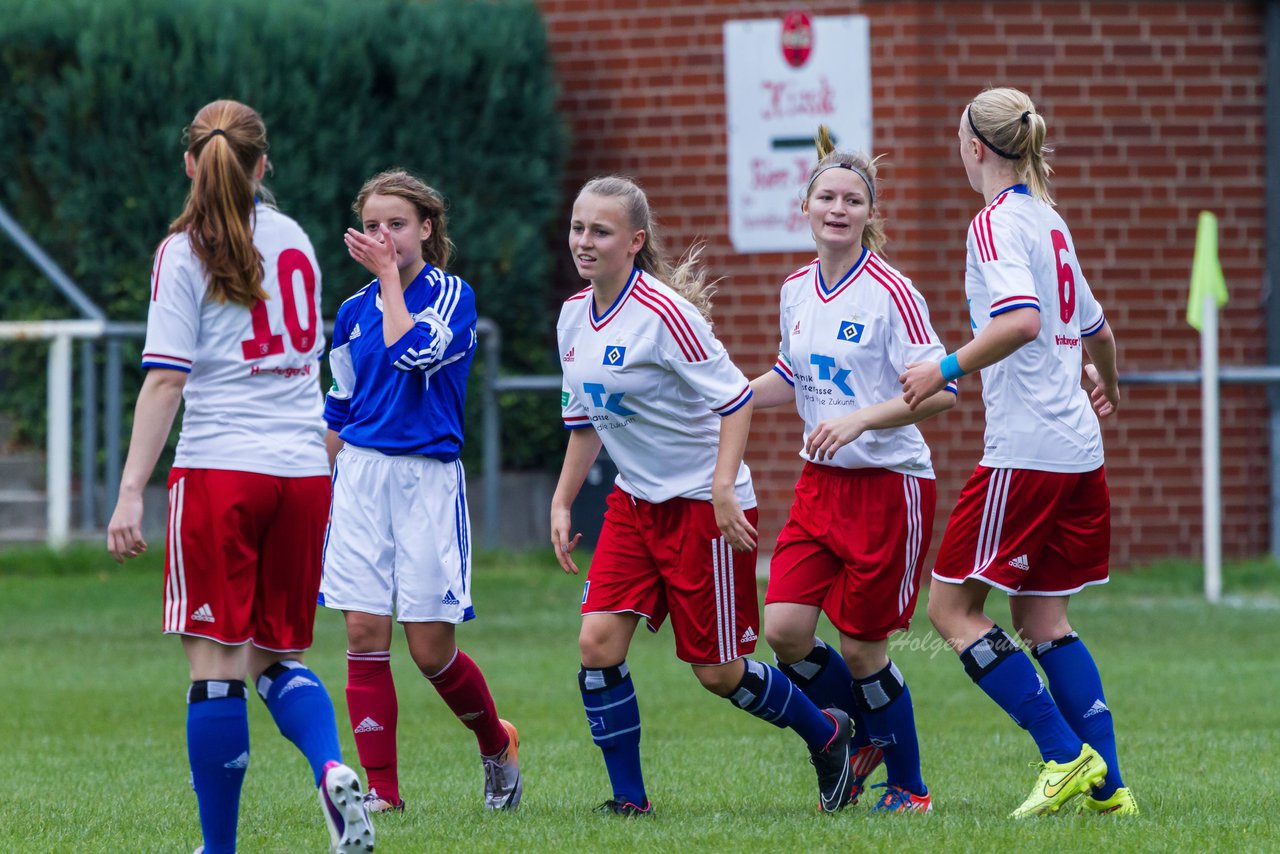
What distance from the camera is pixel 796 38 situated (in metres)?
13.6

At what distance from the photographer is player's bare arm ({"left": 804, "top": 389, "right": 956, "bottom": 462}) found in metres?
5.52

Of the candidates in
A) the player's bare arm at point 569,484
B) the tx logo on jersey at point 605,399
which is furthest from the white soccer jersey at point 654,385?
the player's bare arm at point 569,484

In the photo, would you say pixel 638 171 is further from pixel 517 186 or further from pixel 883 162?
pixel 883 162

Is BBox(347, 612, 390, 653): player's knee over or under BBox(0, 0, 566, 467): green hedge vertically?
under

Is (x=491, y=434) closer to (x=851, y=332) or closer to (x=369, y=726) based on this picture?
(x=369, y=726)

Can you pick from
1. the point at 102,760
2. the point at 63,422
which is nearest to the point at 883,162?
the point at 63,422

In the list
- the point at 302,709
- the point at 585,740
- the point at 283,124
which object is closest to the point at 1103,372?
the point at 302,709

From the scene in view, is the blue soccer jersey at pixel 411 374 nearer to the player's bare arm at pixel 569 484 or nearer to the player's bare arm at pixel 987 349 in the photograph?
the player's bare arm at pixel 569 484

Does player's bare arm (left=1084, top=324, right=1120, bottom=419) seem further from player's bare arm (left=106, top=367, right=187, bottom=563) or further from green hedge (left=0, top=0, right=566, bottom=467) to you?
green hedge (left=0, top=0, right=566, bottom=467)

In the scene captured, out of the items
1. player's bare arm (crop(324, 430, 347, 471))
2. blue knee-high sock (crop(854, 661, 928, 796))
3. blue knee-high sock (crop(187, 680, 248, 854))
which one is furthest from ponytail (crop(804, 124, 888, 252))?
blue knee-high sock (crop(187, 680, 248, 854))

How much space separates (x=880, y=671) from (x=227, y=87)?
29.7 feet

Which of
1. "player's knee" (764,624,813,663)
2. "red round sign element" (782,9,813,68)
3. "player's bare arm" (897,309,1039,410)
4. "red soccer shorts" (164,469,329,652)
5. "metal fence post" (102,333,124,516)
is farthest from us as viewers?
"red round sign element" (782,9,813,68)

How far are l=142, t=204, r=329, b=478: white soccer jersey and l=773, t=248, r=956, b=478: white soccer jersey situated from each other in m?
1.60

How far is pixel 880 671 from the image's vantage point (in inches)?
238
